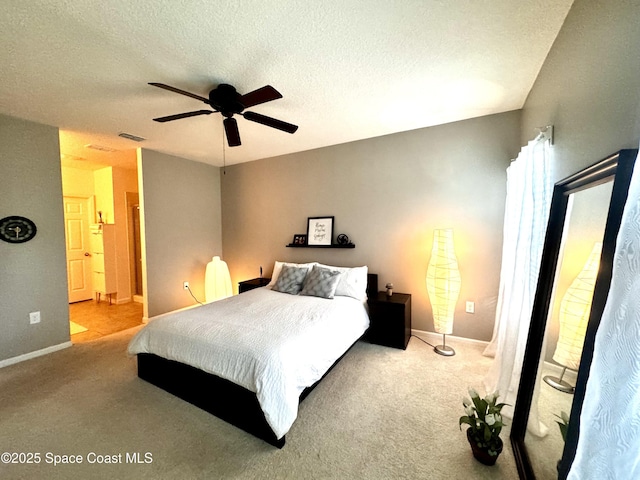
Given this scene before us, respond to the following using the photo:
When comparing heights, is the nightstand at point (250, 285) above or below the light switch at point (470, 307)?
below

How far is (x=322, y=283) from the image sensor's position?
3053mm

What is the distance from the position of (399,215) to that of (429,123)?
1.15 meters

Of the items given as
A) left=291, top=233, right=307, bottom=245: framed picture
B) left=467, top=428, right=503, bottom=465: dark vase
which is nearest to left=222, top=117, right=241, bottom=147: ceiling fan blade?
left=291, top=233, right=307, bottom=245: framed picture

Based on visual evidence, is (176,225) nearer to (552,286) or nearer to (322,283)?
(322,283)

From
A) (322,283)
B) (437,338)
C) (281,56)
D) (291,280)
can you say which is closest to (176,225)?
(291,280)

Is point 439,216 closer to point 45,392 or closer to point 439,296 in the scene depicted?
point 439,296

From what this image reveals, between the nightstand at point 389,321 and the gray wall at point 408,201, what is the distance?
410mm

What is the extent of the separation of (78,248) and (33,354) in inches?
112

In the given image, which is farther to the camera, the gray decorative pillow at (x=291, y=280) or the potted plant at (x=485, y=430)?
the gray decorative pillow at (x=291, y=280)

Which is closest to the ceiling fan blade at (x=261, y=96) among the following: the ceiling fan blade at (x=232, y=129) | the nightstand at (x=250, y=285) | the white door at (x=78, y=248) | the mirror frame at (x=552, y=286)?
the ceiling fan blade at (x=232, y=129)

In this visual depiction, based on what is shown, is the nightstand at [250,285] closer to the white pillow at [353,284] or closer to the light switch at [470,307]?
the white pillow at [353,284]

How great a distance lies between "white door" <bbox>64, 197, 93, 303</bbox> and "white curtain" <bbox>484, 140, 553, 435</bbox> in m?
6.73

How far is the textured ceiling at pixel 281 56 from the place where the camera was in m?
1.44

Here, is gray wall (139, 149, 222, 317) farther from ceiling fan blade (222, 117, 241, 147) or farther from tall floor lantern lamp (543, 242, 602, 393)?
tall floor lantern lamp (543, 242, 602, 393)
